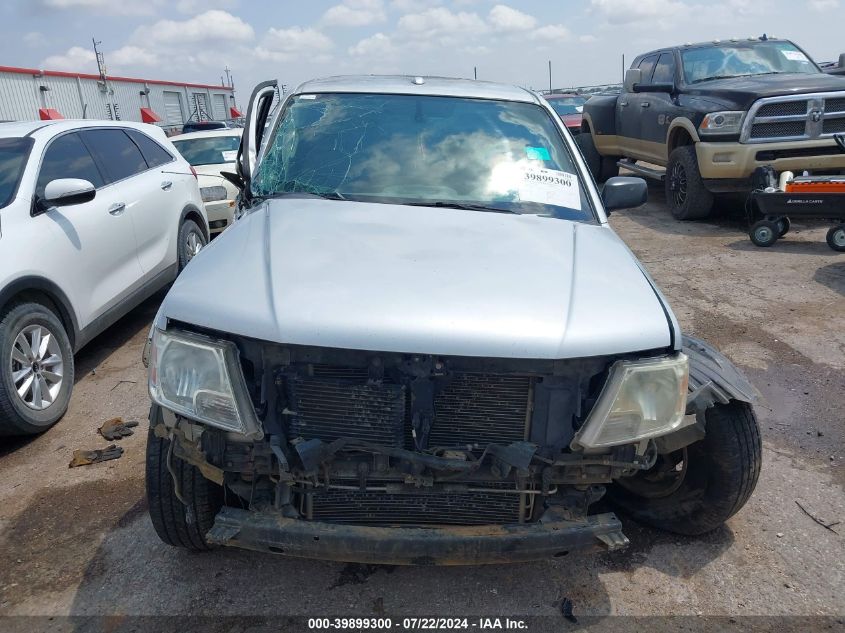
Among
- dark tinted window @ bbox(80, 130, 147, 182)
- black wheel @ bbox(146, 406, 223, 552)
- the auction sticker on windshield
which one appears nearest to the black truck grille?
black wheel @ bbox(146, 406, 223, 552)

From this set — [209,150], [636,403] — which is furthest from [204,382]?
[209,150]

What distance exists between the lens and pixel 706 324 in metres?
5.45

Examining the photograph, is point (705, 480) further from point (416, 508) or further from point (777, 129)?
point (777, 129)

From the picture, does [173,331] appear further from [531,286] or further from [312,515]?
[531,286]

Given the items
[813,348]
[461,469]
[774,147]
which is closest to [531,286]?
[461,469]

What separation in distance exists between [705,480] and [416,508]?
1312 mm

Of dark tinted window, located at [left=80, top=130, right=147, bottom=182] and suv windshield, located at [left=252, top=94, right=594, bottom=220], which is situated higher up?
suv windshield, located at [left=252, top=94, right=594, bottom=220]

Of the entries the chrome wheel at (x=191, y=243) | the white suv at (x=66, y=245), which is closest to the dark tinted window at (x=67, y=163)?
the white suv at (x=66, y=245)

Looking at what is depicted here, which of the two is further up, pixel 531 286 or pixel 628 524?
pixel 531 286

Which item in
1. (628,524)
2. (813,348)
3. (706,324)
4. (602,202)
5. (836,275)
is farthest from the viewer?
(836,275)

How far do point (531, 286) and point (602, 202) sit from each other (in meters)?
1.34

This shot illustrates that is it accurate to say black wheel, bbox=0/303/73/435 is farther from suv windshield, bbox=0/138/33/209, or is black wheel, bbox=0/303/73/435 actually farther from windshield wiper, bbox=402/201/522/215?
windshield wiper, bbox=402/201/522/215

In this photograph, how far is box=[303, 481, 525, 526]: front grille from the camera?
2.29 metres

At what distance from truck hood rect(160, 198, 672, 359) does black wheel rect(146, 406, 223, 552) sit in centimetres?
65
